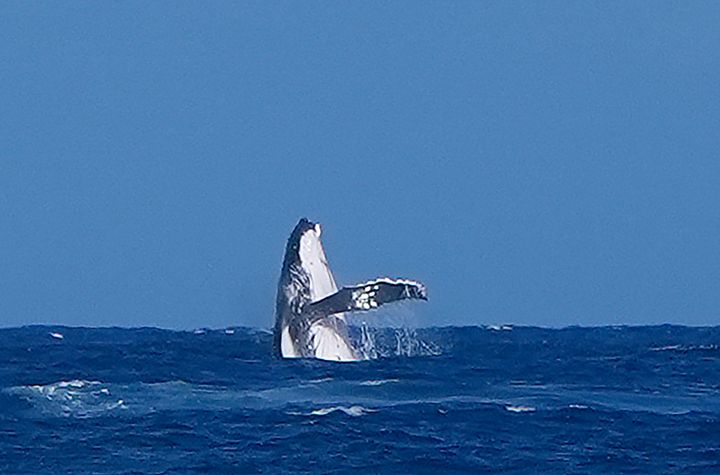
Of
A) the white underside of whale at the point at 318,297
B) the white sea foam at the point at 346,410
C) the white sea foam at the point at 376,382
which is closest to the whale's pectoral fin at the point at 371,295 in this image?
the white underside of whale at the point at 318,297

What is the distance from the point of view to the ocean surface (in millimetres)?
18469

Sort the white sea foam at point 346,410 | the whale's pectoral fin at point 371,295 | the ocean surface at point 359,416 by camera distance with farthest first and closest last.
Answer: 1. the whale's pectoral fin at point 371,295
2. the white sea foam at point 346,410
3. the ocean surface at point 359,416

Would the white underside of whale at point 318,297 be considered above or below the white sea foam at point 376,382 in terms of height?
above

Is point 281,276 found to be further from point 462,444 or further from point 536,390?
point 462,444

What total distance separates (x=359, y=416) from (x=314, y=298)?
8044mm

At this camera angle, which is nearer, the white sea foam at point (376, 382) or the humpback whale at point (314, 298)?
the white sea foam at point (376, 382)

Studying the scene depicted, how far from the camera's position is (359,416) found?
22250 mm

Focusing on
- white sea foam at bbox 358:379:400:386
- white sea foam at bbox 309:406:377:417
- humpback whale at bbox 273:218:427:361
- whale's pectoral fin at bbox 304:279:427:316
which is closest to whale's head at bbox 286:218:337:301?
humpback whale at bbox 273:218:427:361

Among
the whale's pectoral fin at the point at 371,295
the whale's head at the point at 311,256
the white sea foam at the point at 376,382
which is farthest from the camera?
the whale's head at the point at 311,256

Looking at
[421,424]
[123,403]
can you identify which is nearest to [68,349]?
[123,403]

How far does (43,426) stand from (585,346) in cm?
2820

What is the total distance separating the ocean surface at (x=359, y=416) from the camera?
18.5 metres

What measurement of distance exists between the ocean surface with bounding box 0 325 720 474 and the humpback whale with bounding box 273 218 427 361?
0.80m

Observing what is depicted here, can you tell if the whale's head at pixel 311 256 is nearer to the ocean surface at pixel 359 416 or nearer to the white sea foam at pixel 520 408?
the ocean surface at pixel 359 416
